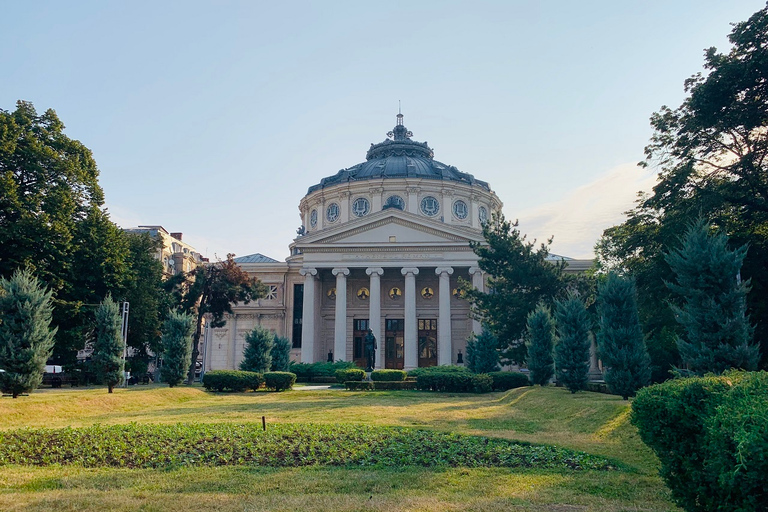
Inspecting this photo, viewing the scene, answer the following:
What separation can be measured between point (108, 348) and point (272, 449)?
16963 mm

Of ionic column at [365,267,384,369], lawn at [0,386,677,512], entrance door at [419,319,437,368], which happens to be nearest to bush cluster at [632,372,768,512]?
lawn at [0,386,677,512]

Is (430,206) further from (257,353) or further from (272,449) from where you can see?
(272,449)

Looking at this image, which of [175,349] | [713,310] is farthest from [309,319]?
[713,310]

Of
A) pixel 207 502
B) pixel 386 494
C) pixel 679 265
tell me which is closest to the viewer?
pixel 207 502

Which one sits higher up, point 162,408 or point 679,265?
point 679,265

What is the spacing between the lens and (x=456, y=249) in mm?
50969

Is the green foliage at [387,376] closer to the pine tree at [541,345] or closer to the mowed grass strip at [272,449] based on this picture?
the pine tree at [541,345]

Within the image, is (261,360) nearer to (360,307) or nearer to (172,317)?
(172,317)

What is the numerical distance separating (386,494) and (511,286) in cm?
2815

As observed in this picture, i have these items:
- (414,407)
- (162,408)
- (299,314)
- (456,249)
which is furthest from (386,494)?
(299,314)

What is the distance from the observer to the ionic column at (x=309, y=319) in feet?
167

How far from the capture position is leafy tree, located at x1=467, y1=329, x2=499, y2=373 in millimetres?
35875

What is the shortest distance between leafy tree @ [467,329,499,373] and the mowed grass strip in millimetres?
22455

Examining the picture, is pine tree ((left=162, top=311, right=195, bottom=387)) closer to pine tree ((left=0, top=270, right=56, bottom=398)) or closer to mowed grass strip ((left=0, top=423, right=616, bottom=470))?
pine tree ((left=0, top=270, right=56, bottom=398))
